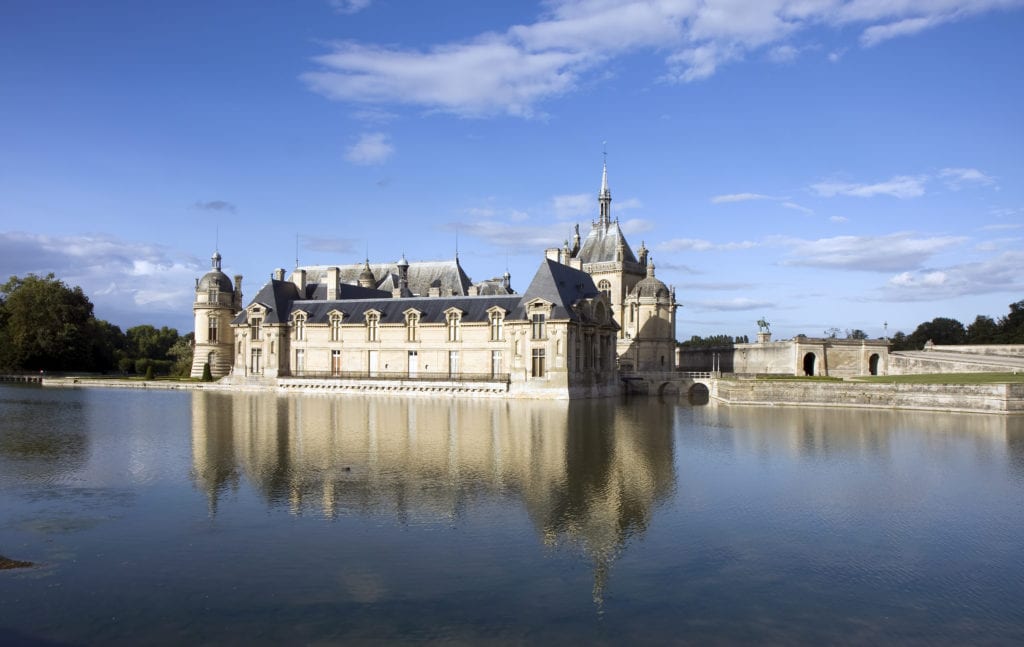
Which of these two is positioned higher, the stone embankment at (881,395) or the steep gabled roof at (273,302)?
the steep gabled roof at (273,302)

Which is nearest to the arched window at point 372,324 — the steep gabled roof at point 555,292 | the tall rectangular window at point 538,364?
the steep gabled roof at point 555,292

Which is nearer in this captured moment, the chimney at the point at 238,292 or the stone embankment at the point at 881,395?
Answer: the stone embankment at the point at 881,395

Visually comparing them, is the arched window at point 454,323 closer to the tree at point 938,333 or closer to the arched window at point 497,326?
the arched window at point 497,326

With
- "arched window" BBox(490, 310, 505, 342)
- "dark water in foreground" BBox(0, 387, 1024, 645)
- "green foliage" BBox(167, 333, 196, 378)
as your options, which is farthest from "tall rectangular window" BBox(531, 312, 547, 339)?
"green foliage" BBox(167, 333, 196, 378)

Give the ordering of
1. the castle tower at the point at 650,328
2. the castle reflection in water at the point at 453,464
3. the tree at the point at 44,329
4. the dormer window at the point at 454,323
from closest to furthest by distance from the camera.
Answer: the castle reflection in water at the point at 453,464, the dormer window at the point at 454,323, the castle tower at the point at 650,328, the tree at the point at 44,329

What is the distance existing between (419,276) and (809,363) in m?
33.9

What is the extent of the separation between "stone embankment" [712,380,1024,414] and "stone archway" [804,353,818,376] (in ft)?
47.9

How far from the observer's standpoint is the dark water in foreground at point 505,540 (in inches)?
406

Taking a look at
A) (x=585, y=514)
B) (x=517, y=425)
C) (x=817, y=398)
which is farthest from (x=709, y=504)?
(x=817, y=398)

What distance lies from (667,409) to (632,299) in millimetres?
21626

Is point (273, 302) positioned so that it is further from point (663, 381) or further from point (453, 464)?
point (453, 464)

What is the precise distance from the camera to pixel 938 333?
3209 inches

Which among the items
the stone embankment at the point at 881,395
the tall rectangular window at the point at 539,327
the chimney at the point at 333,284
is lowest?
the stone embankment at the point at 881,395

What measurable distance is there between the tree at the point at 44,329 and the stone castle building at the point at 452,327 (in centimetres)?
1396
